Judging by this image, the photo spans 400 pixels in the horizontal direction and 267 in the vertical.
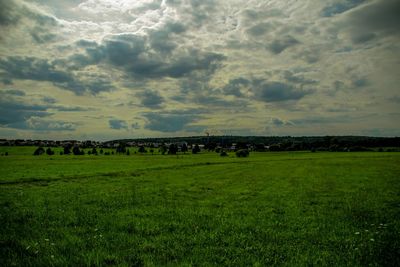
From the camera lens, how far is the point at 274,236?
37.0 feet

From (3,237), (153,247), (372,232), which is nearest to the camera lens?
(153,247)

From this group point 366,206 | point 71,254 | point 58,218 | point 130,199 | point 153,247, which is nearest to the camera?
point 71,254

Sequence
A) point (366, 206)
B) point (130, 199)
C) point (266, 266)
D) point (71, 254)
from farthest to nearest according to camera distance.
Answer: point (130, 199) → point (366, 206) → point (71, 254) → point (266, 266)

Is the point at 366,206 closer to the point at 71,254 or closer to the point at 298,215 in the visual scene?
the point at 298,215

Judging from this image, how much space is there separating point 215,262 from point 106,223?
6.62 m

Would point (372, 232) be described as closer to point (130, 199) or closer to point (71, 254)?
point (71, 254)

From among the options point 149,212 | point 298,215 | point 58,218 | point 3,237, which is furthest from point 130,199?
point 298,215

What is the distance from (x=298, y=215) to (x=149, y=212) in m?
8.06

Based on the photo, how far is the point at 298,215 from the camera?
15.4 meters

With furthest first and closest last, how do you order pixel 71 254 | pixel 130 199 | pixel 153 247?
pixel 130 199
pixel 153 247
pixel 71 254

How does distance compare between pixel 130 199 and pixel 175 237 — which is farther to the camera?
pixel 130 199

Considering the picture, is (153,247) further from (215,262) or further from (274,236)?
(274,236)

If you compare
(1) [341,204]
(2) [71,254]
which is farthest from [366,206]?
(2) [71,254]

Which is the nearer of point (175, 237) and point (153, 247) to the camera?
point (153, 247)
